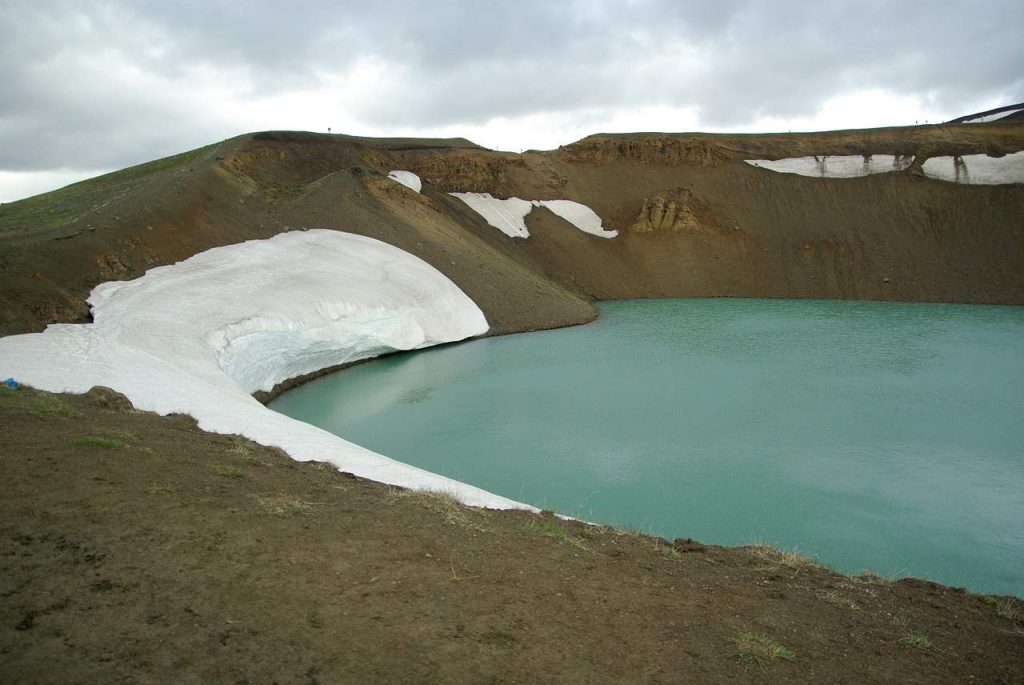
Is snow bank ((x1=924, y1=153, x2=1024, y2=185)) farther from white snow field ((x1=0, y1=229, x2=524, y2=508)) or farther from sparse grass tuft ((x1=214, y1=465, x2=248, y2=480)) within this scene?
sparse grass tuft ((x1=214, y1=465, x2=248, y2=480))

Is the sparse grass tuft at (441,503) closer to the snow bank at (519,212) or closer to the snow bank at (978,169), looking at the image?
the snow bank at (519,212)

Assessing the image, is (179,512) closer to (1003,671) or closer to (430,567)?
(430,567)

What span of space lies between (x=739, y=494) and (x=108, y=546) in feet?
30.4

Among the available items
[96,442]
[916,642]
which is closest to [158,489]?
[96,442]

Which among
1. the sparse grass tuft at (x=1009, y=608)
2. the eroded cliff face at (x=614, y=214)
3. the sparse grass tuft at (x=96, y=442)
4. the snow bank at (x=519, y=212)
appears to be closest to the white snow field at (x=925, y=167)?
the eroded cliff face at (x=614, y=214)

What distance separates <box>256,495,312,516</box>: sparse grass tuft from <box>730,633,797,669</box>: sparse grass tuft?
3889mm

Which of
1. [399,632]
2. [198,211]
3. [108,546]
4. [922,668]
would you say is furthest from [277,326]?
[922,668]

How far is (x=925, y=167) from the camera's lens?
145ft

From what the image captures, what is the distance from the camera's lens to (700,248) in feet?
139

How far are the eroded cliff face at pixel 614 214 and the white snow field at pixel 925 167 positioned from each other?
0.66 m

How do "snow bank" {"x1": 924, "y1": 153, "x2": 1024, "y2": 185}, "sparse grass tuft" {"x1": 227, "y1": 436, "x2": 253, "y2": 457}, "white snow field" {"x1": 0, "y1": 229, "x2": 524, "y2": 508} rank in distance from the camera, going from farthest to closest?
"snow bank" {"x1": 924, "y1": 153, "x2": 1024, "y2": 185}, "white snow field" {"x1": 0, "y1": 229, "x2": 524, "y2": 508}, "sparse grass tuft" {"x1": 227, "y1": 436, "x2": 253, "y2": 457}

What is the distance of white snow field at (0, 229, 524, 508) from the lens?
11.6 m

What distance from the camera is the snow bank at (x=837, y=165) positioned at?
148ft

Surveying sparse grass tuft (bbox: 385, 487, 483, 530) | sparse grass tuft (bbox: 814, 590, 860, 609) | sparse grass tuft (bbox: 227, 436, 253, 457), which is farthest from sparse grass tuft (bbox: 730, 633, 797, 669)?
sparse grass tuft (bbox: 227, 436, 253, 457)
